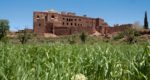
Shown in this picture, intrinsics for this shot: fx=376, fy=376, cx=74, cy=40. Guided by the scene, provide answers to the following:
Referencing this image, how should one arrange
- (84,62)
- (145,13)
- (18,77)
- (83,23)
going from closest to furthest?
(18,77) → (84,62) → (145,13) → (83,23)

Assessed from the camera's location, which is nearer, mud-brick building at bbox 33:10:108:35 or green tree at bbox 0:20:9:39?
green tree at bbox 0:20:9:39

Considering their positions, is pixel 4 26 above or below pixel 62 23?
below

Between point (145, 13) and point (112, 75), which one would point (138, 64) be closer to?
point (112, 75)

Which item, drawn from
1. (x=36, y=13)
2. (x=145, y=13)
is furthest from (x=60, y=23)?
(x=145, y=13)

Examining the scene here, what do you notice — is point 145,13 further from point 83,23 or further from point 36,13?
point 36,13

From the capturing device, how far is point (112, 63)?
4.75 meters

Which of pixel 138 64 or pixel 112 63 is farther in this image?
pixel 112 63

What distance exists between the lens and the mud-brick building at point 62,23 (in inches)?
3688

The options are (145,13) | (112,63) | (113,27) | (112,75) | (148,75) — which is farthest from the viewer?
(113,27)

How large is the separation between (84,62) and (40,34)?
283ft

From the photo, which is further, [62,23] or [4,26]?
[62,23]

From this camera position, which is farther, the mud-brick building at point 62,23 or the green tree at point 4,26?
the mud-brick building at point 62,23

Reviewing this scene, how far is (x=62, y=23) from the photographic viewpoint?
10375 centimetres

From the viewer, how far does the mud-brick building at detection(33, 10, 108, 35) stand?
93.7m
